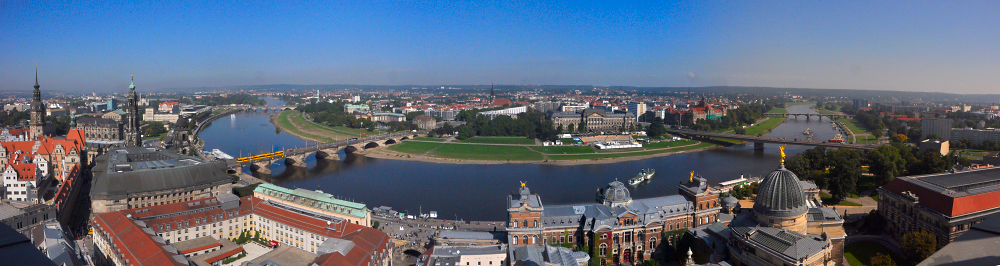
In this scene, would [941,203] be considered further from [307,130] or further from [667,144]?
[307,130]

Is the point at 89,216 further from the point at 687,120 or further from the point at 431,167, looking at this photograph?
the point at 687,120

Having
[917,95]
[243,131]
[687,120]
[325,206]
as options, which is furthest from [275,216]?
[917,95]

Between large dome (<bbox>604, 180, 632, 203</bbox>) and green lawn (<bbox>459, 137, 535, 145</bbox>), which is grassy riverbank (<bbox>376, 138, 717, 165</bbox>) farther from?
large dome (<bbox>604, 180, 632, 203</bbox>)

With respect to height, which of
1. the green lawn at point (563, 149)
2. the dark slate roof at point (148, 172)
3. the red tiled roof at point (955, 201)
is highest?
the red tiled roof at point (955, 201)

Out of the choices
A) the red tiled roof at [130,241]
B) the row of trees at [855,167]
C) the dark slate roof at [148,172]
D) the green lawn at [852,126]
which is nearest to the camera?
the red tiled roof at [130,241]

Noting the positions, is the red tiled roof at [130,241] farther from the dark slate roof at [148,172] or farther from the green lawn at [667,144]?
the green lawn at [667,144]

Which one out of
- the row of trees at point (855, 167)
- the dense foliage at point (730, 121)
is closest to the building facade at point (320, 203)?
the row of trees at point (855, 167)

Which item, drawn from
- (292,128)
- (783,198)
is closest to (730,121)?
(292,128)
